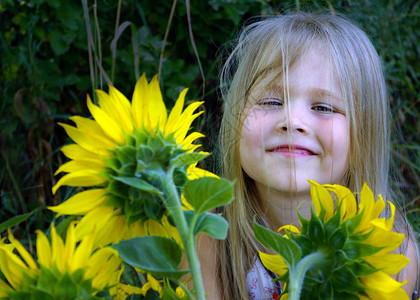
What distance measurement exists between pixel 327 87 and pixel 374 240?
510 mm

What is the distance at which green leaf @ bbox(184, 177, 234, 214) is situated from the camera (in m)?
0.48

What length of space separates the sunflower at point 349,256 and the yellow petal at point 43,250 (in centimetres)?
20

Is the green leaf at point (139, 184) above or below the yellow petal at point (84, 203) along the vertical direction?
above

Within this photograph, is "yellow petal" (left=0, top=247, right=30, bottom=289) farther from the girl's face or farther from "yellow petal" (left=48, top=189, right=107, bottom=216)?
the girl's face

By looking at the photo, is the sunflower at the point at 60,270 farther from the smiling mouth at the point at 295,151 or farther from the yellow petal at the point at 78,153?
the smiling mouth at the point at 295,151

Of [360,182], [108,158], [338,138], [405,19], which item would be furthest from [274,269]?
[405,19]

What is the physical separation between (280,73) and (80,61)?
69cm

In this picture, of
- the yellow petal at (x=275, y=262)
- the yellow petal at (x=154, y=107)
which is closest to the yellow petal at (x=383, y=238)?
the yellow petal at (x=275, y=262)

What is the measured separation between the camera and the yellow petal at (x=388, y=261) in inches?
21.1

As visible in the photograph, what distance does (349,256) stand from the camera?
51cm

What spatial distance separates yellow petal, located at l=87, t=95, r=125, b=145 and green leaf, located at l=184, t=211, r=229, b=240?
0.10 metres

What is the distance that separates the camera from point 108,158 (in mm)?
511

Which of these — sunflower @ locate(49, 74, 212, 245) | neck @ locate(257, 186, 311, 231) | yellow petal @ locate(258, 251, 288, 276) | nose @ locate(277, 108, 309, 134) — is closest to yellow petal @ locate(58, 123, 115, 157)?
sunflower @ locate(49, 74, 212, 245)

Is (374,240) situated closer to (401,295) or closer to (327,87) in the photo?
(401,295)
